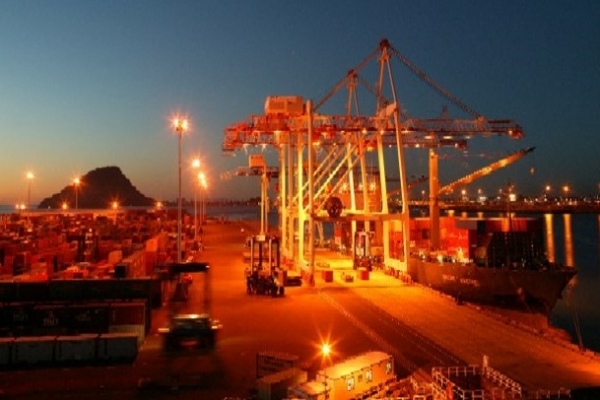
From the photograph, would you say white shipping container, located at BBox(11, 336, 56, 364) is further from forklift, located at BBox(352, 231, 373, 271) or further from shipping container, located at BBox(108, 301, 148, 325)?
forklift, located at BBox(352, 231, 373, 271)

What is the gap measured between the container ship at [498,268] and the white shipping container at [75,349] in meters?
20.3

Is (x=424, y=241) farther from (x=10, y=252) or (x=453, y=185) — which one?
(x=10, y=252)

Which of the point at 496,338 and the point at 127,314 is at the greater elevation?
the point at 127,314


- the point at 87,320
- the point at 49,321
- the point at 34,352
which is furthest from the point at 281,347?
the point at 49,321

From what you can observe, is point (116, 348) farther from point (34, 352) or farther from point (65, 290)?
point (65, 290)

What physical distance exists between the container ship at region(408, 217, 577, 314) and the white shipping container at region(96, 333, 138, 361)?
19.1m

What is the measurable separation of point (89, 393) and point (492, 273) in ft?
84.3

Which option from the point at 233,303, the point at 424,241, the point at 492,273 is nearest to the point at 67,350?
the point at 233,303

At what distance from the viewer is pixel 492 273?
3325cm

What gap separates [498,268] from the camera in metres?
33.8

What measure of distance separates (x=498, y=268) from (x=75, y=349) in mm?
25745

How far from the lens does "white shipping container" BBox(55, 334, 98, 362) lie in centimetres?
1745

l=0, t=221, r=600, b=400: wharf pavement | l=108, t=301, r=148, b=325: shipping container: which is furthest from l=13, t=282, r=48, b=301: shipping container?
l=0, t=221, r=600, b=400: wharf pavement

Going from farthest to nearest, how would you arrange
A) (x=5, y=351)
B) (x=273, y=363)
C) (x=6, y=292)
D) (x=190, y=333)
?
(x=6, y=292) → (x=190, y=333) → (x=5, y=351) → (x=273, y=363)
